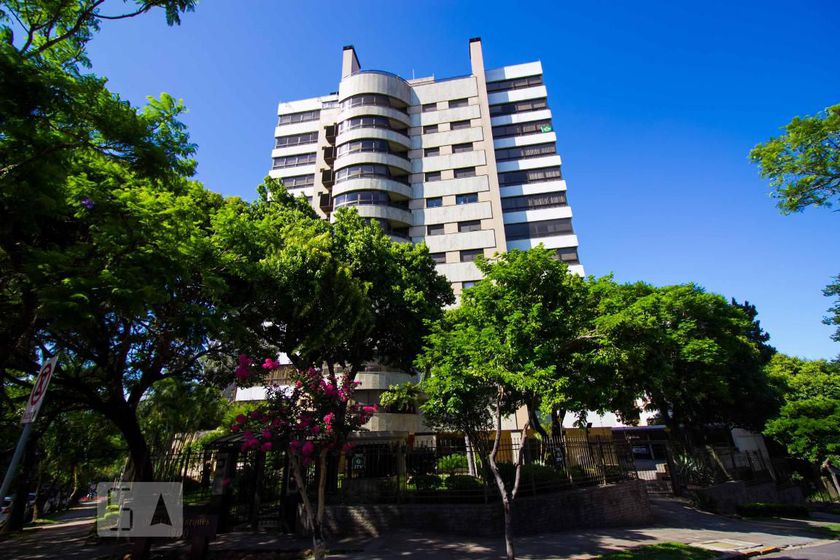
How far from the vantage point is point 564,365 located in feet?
33.7

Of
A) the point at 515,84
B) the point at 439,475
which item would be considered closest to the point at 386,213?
the point at 515,84

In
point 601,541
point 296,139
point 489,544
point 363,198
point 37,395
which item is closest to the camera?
point 37,395

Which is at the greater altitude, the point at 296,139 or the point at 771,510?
the point at 296,139

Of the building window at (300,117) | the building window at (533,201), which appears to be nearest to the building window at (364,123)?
the building window at (300,117)

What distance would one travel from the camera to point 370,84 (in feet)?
119

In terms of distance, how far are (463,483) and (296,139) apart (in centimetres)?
3610

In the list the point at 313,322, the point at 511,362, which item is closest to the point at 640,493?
the point at 511,362

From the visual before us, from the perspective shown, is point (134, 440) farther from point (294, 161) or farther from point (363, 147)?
point (294, 161)

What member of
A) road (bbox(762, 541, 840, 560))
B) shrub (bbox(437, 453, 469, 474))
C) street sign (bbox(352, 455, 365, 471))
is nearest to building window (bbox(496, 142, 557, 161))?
shrub (bbox(437, 453, 469, 474))

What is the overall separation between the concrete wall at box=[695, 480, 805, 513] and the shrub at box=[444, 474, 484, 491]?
1253 centimetres

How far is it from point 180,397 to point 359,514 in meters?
12.5

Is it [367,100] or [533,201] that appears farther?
[367,100]

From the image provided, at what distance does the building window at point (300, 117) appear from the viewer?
4002 cm

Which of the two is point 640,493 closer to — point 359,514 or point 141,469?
point 359,514
